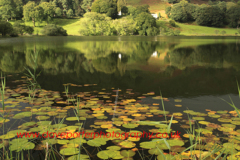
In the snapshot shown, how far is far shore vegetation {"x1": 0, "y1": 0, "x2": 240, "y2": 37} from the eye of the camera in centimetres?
7475

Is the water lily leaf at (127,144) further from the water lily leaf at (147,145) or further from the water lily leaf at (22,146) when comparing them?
the water lily leaf at (22,146)

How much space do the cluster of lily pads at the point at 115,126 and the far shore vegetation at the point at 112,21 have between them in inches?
2093

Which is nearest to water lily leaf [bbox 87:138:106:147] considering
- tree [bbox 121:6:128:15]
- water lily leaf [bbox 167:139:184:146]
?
water lily leaf [bbox 167:139:184:146]

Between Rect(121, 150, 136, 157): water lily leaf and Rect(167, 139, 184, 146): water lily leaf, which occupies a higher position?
Rect(167, 139, 184, 146): water lily leaf

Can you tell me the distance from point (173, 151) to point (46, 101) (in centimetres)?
347

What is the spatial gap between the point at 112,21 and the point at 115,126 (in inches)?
3184

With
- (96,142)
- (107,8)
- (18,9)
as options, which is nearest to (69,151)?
(96,142)

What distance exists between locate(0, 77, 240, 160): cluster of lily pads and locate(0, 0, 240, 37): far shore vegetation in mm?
53161

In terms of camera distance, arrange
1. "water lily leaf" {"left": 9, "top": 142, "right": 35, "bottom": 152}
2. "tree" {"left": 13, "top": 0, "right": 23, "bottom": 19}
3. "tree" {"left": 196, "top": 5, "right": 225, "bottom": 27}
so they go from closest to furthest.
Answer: "water lily leaf" {"left": 9, "top": 142, "right": 35, "bottom": 152} < "tree" {"left": 13, "top": 0, "right": 23, "bottom": 19} < "tree" {"left": 196, "top": 5, "right": 225, "bottom": 27}

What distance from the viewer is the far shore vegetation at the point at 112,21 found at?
245 ft

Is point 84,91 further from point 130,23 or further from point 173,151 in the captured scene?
point 130,23

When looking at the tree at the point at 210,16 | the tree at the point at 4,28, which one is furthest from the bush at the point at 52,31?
the tree at the point at 210,16

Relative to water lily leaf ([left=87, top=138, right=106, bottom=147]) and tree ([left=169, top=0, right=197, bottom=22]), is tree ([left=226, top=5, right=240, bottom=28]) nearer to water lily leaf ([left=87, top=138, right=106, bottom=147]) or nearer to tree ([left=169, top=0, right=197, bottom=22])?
tree ([left=169, top=0, right=197, bottom=22])

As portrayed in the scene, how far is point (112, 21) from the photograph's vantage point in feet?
266
